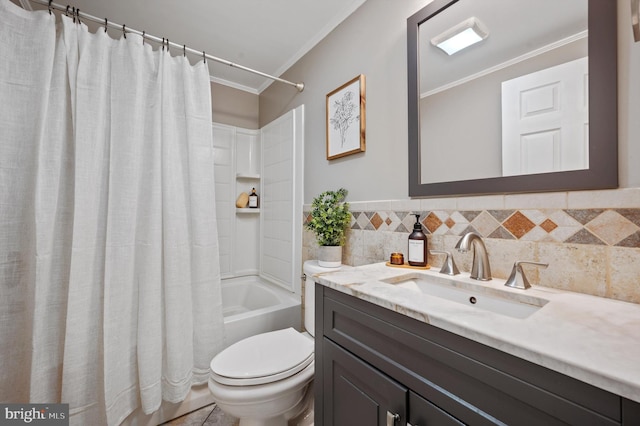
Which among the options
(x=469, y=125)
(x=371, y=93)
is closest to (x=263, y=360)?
(x=469, y=125)

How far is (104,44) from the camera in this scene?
1.37 m

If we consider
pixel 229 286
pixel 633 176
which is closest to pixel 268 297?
pixel 229 286

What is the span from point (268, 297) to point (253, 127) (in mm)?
1707

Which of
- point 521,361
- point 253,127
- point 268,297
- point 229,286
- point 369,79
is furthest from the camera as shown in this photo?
point 253,127

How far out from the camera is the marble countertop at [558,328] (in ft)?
1.33

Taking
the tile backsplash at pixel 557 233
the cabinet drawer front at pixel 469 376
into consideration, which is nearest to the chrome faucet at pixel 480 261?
the tile backsplash at pixel 557 233

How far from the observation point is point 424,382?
24.8 inches

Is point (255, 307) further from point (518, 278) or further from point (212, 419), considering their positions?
point (518, 278)

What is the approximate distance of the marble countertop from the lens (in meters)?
0.41

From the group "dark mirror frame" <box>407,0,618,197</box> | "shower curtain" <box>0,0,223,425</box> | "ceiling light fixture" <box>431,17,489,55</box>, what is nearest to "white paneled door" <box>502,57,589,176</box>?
"dark mirror frame" <box>407,0,618,197</box>

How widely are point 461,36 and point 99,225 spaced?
1886 millimetres

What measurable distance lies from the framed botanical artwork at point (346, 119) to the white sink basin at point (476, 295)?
0.81 metres

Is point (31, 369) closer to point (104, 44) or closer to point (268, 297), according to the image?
point (268, 297)

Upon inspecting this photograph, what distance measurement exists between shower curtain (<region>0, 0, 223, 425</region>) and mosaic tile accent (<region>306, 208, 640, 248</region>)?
50.6 inches
